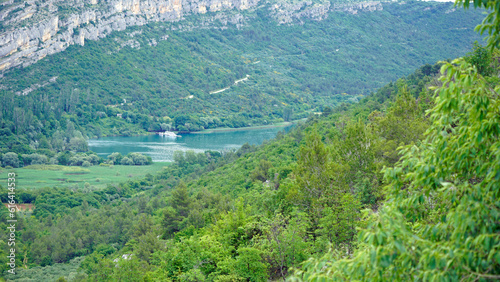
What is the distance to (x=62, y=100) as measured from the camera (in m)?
112

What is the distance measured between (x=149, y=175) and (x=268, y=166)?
37.4 metres

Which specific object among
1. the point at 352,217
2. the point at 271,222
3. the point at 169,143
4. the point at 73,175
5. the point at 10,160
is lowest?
the point at 169,143

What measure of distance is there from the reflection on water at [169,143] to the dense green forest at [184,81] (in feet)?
17.2

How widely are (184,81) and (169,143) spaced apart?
197ft

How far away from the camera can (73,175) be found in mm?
65125

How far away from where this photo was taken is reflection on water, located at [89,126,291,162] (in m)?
81.5

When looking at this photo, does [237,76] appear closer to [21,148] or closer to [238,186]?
[21,148]

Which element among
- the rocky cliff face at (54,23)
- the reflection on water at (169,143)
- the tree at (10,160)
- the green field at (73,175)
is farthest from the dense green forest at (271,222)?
the rocky cliff face at (54,23)

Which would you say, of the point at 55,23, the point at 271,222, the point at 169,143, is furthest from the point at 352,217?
the point at 55,23

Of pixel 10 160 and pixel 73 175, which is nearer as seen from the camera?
pixel 73 175

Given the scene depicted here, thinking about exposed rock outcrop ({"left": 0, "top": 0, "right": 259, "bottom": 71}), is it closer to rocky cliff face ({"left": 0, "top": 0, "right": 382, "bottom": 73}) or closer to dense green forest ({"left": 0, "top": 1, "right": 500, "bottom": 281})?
rocky cliff face ({"left": 0, "top": 0, "right": 382, "bottom": 73})

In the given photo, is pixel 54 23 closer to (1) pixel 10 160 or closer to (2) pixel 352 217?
(1) pixel 10 160

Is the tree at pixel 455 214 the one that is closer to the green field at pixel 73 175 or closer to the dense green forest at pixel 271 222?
the dense green forest at pixel 271 222

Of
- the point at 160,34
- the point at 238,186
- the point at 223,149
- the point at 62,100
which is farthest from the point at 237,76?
the point at 238,186
